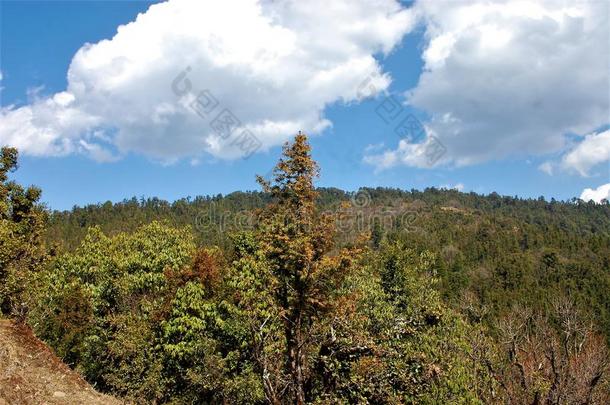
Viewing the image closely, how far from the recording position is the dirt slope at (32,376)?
16984mm

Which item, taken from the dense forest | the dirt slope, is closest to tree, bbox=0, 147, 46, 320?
the dense forest

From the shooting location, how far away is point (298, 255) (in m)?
15.9

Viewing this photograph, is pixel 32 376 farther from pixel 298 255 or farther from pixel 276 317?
pixel 298 255

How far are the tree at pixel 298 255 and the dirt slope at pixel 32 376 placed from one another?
27.6 feet

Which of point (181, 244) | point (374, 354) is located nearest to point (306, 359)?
point (374, 354)

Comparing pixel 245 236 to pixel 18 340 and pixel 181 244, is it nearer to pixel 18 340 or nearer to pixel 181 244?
pixel 181 244

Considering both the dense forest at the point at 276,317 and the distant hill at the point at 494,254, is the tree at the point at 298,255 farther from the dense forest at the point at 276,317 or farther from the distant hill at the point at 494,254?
the distant hill at the point at 494,254

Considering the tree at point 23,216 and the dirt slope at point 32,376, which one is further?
the tree at point 23,216

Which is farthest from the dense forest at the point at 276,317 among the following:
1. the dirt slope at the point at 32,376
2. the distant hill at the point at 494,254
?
the distant hill at the point at 494,254

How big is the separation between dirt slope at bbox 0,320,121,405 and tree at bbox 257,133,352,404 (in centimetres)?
842

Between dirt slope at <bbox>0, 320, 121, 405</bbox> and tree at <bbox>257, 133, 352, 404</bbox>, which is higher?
tree at <bbox>257, 133, 352, 404</bbox>

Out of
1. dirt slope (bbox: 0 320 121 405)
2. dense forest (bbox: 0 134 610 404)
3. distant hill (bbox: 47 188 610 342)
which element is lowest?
dirt slope (bbox: 0 320 121 405)

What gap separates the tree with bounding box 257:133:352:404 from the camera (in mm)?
16016

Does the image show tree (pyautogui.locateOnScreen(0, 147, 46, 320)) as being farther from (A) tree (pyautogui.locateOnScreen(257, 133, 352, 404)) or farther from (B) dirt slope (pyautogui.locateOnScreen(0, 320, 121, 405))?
(A) tree (pyautogui.locateOnScreen(257, 133, 352, 404))
